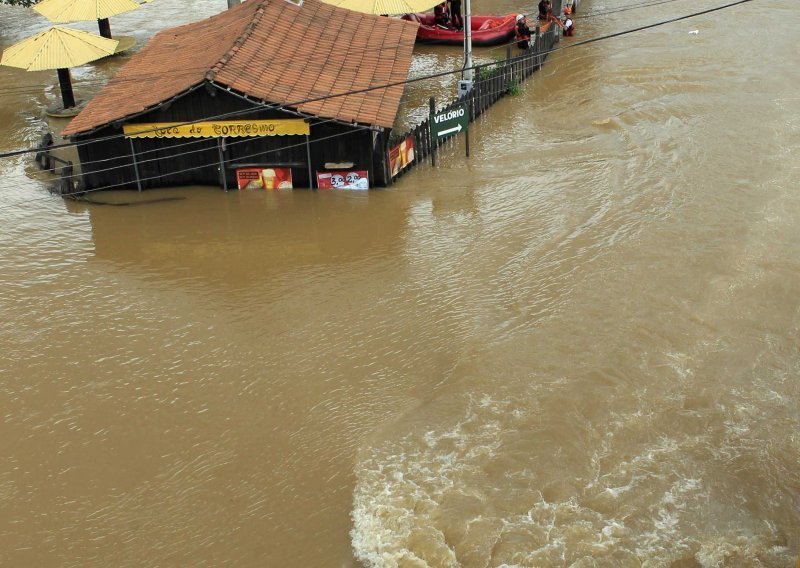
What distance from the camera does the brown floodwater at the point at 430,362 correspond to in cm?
1108

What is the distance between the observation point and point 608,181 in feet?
67.3

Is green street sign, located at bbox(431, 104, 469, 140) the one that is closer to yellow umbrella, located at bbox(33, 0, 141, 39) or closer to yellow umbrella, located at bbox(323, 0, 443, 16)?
yellow umbrella, located at bbox(323, 0, 443, 16)

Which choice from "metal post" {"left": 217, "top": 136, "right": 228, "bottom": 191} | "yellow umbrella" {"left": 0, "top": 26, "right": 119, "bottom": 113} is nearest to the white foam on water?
"metal post" {"left": 217, "top": 136, "right": 228, "bottom": 191}

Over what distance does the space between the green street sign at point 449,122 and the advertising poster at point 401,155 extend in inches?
24.0

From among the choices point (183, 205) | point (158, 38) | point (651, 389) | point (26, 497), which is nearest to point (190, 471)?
point (26, 497)

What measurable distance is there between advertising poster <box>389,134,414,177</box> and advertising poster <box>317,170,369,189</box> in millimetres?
707

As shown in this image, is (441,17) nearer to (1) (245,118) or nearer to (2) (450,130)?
(2) (450,130)

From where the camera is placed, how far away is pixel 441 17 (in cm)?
3344

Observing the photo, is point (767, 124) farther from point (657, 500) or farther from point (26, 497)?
point (26, 497)

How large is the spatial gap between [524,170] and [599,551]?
12.4m

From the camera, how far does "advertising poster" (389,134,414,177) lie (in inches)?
808

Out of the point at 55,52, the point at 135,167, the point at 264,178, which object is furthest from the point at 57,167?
the point at 264,178

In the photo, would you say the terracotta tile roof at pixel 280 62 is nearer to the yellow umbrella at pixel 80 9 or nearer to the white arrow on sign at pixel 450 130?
the white arrow on sign at pixel 450 130

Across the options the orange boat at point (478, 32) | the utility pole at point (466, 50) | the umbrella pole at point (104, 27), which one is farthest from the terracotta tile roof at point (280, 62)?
the umbrella pole at point (104, 27)
